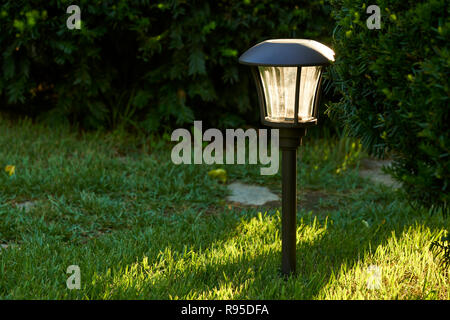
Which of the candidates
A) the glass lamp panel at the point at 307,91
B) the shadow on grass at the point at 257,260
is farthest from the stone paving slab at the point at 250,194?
the glass lamp panel at the point at 307,91

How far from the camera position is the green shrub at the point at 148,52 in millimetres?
5125

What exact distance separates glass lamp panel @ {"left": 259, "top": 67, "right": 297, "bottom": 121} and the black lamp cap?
9 cm

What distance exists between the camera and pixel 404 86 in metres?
2.46

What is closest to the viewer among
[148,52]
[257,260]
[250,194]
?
[257,260]

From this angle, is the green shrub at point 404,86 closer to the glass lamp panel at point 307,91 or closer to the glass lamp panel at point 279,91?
the glass lamp panel at point 307,91

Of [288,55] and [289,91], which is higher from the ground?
[288,55]

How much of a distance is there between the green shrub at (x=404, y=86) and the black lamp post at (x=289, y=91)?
17 cm

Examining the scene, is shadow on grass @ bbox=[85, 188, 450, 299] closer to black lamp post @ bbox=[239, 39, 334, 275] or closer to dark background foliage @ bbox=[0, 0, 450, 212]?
black lamp post @ bbox=[239, 39, 334, 275]

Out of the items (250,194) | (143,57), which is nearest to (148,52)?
(143,57)

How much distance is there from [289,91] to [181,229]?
1.35 meters

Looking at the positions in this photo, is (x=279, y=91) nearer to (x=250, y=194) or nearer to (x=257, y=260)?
(x=257, y=260)
